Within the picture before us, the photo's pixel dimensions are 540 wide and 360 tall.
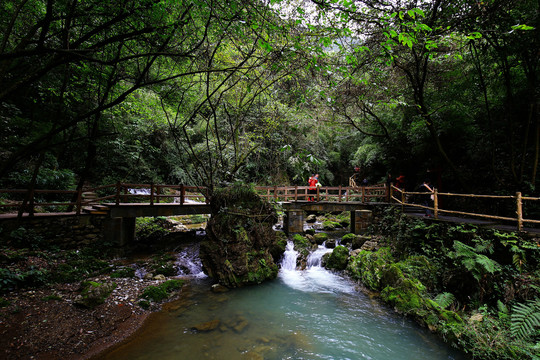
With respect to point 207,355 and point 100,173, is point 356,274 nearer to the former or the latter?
point 207,355

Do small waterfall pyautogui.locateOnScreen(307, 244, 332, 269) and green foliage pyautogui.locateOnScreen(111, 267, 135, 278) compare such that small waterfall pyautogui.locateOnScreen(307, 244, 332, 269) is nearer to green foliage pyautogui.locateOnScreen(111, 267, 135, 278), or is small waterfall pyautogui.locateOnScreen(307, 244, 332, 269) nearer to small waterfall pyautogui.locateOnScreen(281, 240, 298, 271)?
small waterfall pyautogui.locateOnScreen(281, 240, 298, 271)

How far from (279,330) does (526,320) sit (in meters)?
4.64

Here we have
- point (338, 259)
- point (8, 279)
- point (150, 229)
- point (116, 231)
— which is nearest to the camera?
point (8, 279)

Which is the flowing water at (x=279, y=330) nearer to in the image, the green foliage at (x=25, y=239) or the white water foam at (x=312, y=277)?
the white water foam at (x=312, y=277)

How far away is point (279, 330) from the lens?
5.34 meters

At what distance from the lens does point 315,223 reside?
17.5 metres

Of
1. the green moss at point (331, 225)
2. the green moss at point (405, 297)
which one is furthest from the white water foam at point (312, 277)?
the green moss at point (331, 225)

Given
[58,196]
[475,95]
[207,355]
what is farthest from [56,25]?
[475,95]

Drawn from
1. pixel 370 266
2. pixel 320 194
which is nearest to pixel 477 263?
pixel 370 266

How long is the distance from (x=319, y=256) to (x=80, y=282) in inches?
329

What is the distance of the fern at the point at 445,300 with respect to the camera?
538 centimetres

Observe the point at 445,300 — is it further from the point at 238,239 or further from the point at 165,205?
the point at 165,205

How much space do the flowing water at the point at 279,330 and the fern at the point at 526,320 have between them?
1.09 m

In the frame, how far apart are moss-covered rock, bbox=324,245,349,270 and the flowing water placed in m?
1.51
